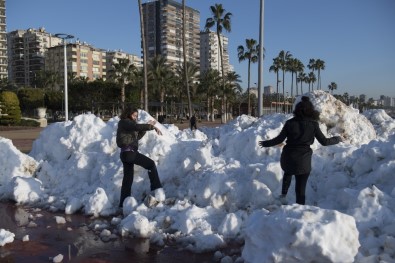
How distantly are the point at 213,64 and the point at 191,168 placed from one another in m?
146

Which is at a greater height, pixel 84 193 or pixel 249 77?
pixel 249 77

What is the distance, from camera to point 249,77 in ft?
172

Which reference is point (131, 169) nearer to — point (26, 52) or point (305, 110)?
point (305, 110)

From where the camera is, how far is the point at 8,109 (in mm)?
38469

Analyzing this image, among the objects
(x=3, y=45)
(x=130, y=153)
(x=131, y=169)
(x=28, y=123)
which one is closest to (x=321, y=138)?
(x=130, y=153)

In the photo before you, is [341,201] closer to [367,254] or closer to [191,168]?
[367,254]

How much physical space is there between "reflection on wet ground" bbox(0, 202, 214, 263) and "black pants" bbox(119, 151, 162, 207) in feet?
2.32

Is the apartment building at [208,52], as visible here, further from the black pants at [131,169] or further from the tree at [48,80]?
the black pants at [131,169]

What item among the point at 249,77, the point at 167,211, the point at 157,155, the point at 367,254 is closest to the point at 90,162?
the point at 157,155

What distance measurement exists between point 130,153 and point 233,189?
1.65 m

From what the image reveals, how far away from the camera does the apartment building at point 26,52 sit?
408 feet

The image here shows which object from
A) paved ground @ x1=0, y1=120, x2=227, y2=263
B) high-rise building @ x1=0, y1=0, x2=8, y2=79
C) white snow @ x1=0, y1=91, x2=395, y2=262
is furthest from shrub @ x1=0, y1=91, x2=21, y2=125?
high-rise building @ x1=0, y1=0, x2=8, y2=79

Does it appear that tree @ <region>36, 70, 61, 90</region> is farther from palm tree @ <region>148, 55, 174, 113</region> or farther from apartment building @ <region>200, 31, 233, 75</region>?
apartment building @ <region>200, 31, 233, 75</region>

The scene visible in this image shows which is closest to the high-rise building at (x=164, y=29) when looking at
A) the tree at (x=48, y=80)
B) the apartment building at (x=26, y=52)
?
the apartment building at (x=26, y=52)
